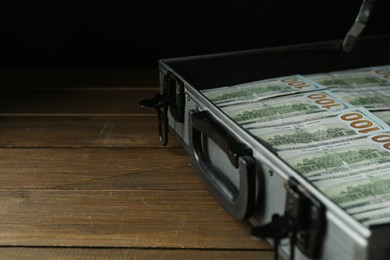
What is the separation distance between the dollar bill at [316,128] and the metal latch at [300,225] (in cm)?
20

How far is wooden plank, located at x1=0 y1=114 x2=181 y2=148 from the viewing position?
867 mm

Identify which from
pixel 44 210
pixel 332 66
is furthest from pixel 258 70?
pixel 44 210

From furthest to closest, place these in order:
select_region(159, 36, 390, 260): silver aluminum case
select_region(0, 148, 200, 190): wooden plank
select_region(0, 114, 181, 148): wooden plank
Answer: select_region(0, 114, 181, 148): wooden plank
select_region(0, 148, 200, 190): wooden plank
select_region(159, 36, 390, 260): silver aluminum case

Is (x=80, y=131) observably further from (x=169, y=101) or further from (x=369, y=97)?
(x=369, y=97)

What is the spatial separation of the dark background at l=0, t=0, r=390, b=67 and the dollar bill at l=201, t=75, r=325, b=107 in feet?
0.86

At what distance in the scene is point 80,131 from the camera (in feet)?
2.97

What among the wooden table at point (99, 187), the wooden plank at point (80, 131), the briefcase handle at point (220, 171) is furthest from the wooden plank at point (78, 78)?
the briefcase handle at point (220, 171)

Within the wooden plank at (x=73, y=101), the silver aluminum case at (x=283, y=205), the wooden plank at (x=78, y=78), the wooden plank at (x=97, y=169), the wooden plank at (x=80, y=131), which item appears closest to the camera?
the silver aluminum case at (x=283, y=205)


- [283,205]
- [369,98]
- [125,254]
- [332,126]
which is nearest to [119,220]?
[125,254]

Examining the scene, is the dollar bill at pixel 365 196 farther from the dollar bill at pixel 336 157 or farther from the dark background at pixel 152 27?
the dark background at pixel 152 27

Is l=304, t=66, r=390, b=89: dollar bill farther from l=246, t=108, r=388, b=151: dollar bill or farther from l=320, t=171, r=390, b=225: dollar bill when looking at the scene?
l=320, t=171, r=390, b=225: dollar bill

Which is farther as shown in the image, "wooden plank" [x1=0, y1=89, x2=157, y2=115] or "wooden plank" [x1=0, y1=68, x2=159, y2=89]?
"wooden plank" [x1=0, y1=68, x2=159, y2=89]

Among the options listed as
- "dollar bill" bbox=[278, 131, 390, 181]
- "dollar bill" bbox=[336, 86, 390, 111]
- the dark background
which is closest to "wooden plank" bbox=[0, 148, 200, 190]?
"dollar bill" bbox=[278, 131, 390, 181]

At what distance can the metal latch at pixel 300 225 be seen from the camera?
51cm
